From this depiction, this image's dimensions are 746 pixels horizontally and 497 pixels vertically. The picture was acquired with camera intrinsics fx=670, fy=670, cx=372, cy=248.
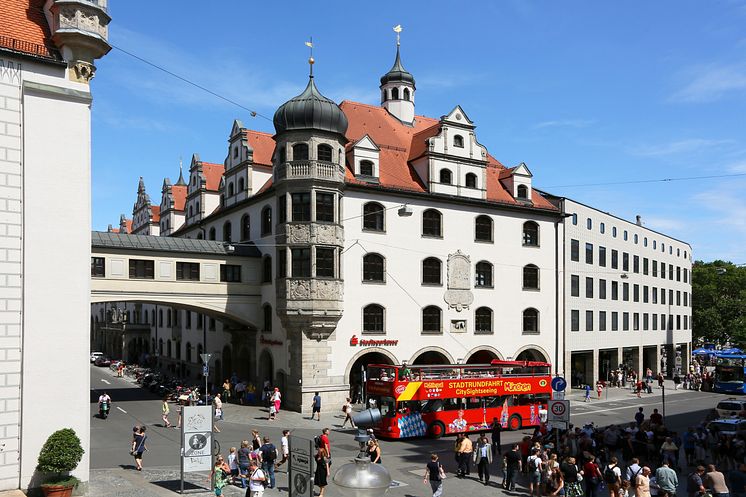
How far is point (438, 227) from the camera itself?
43.7 m

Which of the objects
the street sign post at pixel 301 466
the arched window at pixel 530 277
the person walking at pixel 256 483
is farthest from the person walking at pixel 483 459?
the arched window at pixel 530 277

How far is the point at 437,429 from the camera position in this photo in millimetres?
30969

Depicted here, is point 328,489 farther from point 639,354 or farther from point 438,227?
point 639,354

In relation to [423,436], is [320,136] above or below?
above

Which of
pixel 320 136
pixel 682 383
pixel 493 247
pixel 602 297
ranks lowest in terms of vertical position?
pixel 682 383

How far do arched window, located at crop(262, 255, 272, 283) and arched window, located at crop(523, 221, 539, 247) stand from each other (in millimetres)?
18377

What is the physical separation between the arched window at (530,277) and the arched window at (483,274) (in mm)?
3411

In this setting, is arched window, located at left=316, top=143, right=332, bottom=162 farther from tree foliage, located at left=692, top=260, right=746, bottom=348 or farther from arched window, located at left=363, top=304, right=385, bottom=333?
tree foliage, located at left=692, top=260, right=746, bottom=348

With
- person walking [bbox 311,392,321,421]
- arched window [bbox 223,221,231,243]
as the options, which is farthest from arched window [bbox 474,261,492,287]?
arched window [bbox 223,221,231,243]

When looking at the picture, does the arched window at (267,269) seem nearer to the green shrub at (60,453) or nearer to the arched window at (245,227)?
the arched window at (245,227)

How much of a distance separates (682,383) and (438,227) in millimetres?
34711

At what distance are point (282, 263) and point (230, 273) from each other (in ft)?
14.0

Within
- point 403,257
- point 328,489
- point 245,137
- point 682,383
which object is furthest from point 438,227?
point 682,383

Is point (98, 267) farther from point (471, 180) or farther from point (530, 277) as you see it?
point (530, 277)
